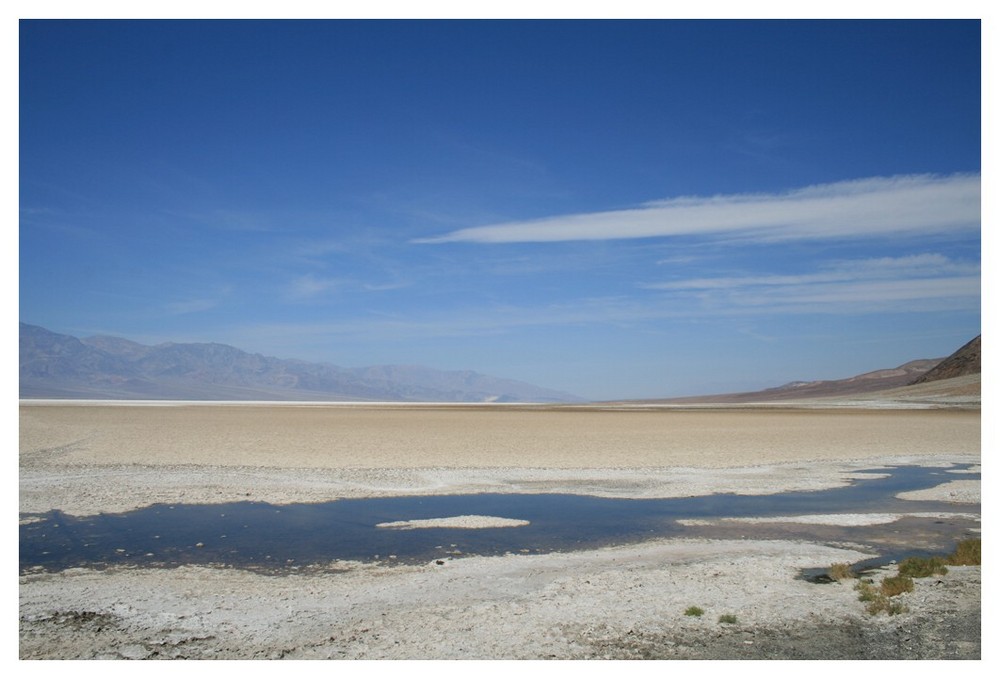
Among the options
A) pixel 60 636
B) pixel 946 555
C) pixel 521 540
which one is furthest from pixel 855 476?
pixel 60 636

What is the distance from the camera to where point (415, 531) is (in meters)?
12.6

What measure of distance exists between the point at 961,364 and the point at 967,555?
107 meters

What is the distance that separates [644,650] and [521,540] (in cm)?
526

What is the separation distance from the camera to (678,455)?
24719 millimetres

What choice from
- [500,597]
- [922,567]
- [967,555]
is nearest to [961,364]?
[967,555]

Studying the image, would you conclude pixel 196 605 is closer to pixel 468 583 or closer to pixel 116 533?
pixel 468 583

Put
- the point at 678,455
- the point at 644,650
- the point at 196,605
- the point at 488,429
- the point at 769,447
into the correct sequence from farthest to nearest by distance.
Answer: the point at 488,429
the point at 769,447
the point at 678,455
the point at 196,605
the point at 644,650

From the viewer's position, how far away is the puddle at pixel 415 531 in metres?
10.8

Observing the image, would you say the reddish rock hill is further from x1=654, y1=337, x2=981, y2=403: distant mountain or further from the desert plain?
the desert plain

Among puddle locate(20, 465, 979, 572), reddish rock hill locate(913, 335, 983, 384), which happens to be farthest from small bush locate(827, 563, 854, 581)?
reddish rock hill locate(913, 335, 983, 384)

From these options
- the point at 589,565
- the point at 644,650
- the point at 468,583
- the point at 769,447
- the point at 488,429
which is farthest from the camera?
the point at 488,429

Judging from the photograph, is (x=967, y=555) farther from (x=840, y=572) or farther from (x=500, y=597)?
(x=500, y=597)

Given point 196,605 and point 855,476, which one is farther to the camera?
point 855,476

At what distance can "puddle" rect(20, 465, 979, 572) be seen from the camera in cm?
1077
